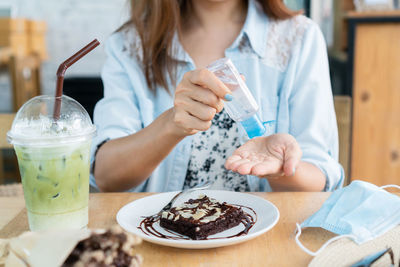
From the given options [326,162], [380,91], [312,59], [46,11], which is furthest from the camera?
[46,11]

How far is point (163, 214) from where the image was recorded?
811 millimetres

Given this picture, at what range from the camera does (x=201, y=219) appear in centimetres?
76

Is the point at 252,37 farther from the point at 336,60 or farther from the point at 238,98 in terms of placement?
the point at 336,60

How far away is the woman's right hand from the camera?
2.79 feet

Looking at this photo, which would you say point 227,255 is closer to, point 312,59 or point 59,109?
point 59,109

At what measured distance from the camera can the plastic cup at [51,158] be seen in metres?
0.74

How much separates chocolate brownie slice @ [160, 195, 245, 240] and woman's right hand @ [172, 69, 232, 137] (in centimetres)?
19

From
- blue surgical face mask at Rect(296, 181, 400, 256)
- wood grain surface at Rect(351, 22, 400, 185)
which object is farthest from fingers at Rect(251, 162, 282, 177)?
wood grain surface at Rect(351, 22, 400, 185)

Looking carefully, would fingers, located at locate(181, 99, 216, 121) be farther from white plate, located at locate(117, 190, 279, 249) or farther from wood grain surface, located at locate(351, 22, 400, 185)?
wood grain surface, located at locate(351, 22, 400, 185)

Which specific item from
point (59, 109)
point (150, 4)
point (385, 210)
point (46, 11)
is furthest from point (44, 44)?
point (385, 210)

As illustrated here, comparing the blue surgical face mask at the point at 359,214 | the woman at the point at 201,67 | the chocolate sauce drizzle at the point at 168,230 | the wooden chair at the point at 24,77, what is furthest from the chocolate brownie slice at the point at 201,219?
the wooden chair at the point at 24,77

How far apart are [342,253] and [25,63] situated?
3.57 meters

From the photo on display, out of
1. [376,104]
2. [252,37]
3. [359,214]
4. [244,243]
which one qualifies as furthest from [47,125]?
[376,104]

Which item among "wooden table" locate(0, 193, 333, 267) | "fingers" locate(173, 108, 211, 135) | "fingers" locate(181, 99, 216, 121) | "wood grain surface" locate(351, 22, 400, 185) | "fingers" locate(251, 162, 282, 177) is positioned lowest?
"wood grain surface" locate(351, 22, 400, 185)
